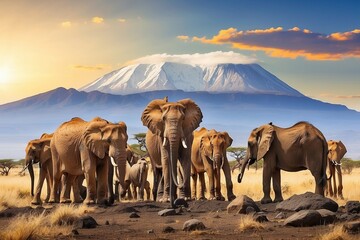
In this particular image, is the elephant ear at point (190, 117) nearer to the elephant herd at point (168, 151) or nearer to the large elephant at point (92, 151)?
the elephant herd at point (168, 151)

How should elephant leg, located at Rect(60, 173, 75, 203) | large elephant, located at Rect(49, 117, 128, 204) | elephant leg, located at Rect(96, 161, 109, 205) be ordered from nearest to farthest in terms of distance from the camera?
large elephant, located at Rect(49, 117, 128, 204), elephant leg, located at Rect(96, 161, 109, 205), elephant leg, located at Rect(60, 173, 75, 203)

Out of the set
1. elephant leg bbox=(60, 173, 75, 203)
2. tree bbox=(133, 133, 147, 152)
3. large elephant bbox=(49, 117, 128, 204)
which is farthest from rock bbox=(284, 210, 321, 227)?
tree bbox=(133, 133, 147, 152)

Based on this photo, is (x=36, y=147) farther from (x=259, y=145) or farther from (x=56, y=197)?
(x=259, y=145)

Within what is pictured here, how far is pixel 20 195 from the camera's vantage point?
32.6 m

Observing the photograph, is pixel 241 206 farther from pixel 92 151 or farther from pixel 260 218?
pixel 92 151

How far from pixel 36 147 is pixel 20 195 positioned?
5.89m

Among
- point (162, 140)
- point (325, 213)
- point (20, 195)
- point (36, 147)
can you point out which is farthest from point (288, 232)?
point (20, 195)

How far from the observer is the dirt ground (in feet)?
46.4

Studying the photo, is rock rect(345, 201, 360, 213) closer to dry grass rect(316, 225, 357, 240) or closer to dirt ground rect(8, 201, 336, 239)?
dirt ground rect(8, 201, 336, 239)

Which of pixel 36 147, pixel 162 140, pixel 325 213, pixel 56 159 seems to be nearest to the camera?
pixel 325 213

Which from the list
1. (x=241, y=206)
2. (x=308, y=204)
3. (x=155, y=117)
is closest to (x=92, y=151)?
(x=155, y=117)

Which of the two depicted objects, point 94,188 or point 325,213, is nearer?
point 325,213

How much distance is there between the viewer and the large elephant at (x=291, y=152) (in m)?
22.2

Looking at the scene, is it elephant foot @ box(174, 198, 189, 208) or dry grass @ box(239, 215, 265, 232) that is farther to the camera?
elephant foot @ box(174, 198, 189, 208)
